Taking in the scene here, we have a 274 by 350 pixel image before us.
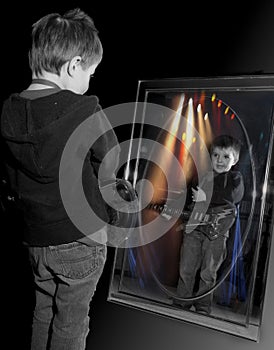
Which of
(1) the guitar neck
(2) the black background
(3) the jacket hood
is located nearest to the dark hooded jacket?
(3) the jacket hood

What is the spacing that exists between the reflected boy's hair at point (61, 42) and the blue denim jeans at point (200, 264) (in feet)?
1.97

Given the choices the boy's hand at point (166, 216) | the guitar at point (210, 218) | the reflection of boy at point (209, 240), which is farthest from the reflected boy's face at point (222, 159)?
the boy's hand at point (166, 216)

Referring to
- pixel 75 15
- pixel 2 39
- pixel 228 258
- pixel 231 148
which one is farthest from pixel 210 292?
pixel 2 39

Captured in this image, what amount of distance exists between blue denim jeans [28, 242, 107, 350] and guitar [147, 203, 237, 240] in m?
0.32

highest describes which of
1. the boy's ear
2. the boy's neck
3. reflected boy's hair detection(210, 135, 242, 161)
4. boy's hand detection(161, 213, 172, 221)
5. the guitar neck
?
the boy's ear

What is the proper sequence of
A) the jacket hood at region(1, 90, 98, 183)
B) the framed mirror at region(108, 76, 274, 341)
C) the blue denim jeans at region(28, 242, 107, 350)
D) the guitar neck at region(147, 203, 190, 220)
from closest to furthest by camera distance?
1. the jacket hood at region(1, 90, 98, 183)
2. the blue denim jeans at region(28, 242, 107, 350)
3. the framed mirror at region(108, 76, 274, 341)
4. the guitar neck at region(147, 203, 190, 220)

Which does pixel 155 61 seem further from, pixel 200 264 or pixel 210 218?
pixel 200 264

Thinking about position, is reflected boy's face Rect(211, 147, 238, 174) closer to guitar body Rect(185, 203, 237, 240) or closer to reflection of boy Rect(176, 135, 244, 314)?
reflection of boy Rect(176, 135, 244, 314)

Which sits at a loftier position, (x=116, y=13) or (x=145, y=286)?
(x=116, y=13)

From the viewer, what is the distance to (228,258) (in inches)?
48.3

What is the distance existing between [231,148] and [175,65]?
0.33 metres

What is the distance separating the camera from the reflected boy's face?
49.0 inches

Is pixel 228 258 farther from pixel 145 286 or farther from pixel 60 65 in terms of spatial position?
pixel 60 65

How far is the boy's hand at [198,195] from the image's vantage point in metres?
1.29
